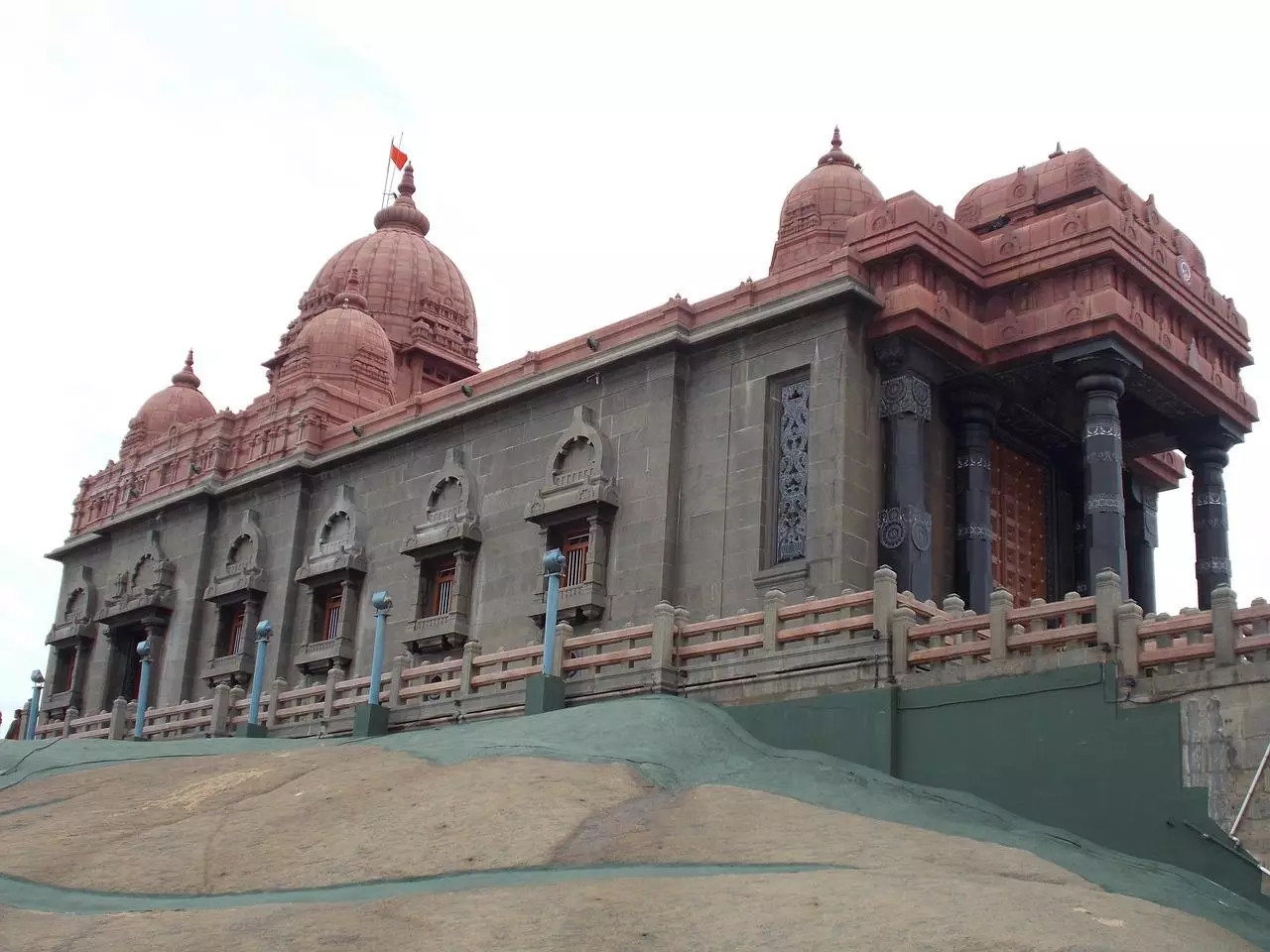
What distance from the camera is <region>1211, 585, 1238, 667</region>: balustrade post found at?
16875 mm

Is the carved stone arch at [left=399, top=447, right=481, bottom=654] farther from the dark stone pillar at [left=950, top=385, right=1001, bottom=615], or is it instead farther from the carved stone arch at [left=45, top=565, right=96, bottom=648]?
the carved stone arch at [left=45, top=565, right=96, bottom=648]

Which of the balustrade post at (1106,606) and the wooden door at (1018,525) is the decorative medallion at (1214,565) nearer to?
the wooden door at (1018,525)

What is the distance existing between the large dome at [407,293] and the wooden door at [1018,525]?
22045 mm

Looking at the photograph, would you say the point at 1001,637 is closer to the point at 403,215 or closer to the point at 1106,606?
the point at 1106,606

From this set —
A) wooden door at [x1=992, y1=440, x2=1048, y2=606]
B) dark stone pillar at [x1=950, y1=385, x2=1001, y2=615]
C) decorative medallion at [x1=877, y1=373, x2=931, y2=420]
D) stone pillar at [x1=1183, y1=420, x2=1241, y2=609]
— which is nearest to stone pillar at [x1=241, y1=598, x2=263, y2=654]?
decorative medallion at [x1=877, y1=373, x2=931, y2=420]

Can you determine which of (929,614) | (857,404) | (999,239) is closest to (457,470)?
(857,404)

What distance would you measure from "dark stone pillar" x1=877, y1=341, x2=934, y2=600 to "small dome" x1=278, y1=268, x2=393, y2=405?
52.9 feet

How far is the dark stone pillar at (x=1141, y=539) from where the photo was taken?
1195 inches

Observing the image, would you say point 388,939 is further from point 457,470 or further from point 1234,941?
point 457,470

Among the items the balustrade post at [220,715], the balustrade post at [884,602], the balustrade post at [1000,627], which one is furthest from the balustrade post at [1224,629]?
the balustrade post at [220,715]

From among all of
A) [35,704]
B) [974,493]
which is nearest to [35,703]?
[35,704]

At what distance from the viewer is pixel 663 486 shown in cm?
2798

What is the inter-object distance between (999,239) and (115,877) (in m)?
18.3

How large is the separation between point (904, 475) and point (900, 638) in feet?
21.2
